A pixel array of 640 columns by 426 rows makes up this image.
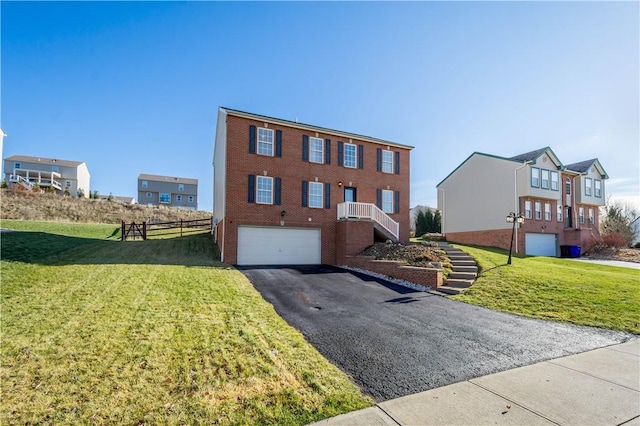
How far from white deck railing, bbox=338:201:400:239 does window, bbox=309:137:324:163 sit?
A: 9.88 ft

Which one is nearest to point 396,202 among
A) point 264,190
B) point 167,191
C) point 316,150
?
point 316,150

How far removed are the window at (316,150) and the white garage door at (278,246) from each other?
4.17 metres

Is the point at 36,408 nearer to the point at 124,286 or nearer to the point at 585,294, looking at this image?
the point at 124,286

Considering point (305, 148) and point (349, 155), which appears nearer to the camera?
point (305, 148)

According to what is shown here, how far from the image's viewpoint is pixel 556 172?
27797mm

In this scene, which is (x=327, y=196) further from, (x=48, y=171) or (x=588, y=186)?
(x=48, y=171)

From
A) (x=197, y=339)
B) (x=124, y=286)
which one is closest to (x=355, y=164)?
(x=124, y=286)

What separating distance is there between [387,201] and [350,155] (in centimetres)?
381

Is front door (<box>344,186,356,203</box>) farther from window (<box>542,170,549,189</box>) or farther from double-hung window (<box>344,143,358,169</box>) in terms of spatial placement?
window (<box>542,170,549,189</box>)

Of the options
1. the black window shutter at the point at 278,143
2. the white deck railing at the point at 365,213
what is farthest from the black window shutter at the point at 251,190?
the white deck railing at the point at 365,213

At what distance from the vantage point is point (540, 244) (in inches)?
1058

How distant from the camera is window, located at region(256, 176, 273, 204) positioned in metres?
16.6

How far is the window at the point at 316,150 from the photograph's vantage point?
714 inches

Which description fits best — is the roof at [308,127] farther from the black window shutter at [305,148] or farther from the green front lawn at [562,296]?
the green front lawn at [562,296]
